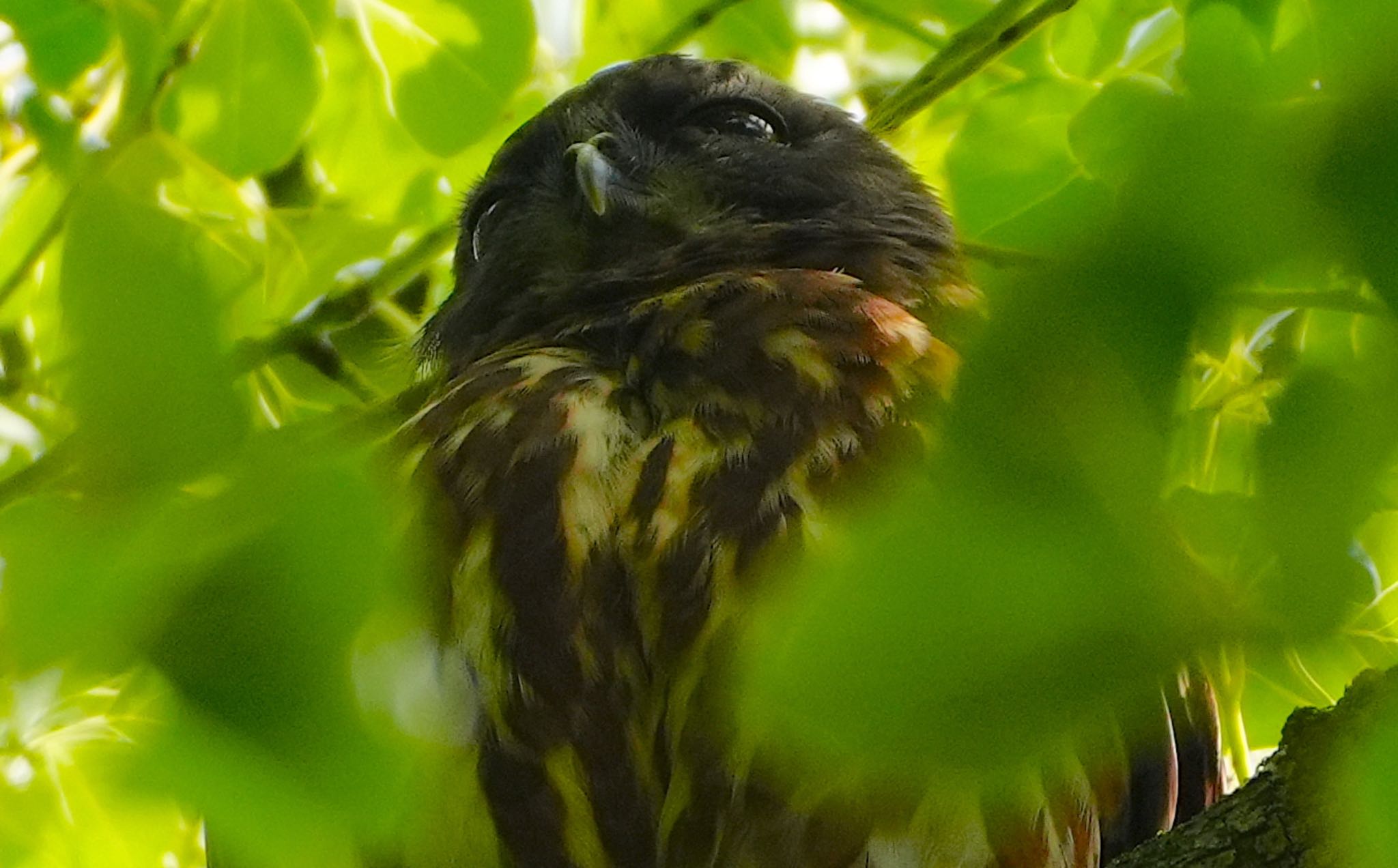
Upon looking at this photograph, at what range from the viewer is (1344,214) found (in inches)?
23.3

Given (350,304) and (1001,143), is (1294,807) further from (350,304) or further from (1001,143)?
(350,304)

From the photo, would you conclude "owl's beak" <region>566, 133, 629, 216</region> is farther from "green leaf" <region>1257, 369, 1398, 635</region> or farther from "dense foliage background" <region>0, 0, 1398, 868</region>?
"green leaf" <region>1257, 369, 1398, 635</region>

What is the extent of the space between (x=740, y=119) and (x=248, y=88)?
118 centimetres

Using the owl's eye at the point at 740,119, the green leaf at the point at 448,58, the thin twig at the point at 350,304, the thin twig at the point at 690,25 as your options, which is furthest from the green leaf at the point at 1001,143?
the thin twig at the point at 350,304

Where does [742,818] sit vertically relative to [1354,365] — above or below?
below

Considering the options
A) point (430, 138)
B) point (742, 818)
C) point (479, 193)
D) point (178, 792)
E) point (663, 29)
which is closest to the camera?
point (178, 792)

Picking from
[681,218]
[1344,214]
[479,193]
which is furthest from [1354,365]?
[479,193]

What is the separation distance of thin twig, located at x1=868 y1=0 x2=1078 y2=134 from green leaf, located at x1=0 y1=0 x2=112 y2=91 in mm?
1245

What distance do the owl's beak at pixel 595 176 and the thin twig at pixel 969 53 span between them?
19.0 inches

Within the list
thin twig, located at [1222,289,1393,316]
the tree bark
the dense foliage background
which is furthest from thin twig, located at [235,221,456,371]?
thin twig, located at [1222,289,1393,316]

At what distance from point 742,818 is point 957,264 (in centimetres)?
115

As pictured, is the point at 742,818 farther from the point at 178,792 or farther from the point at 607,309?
the point at 178,792

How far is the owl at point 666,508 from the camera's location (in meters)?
2.23

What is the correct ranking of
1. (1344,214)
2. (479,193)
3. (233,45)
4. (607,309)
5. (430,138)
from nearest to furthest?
(1344,214) < (233,45) < (430,138) < (607,309) < (479,193)
